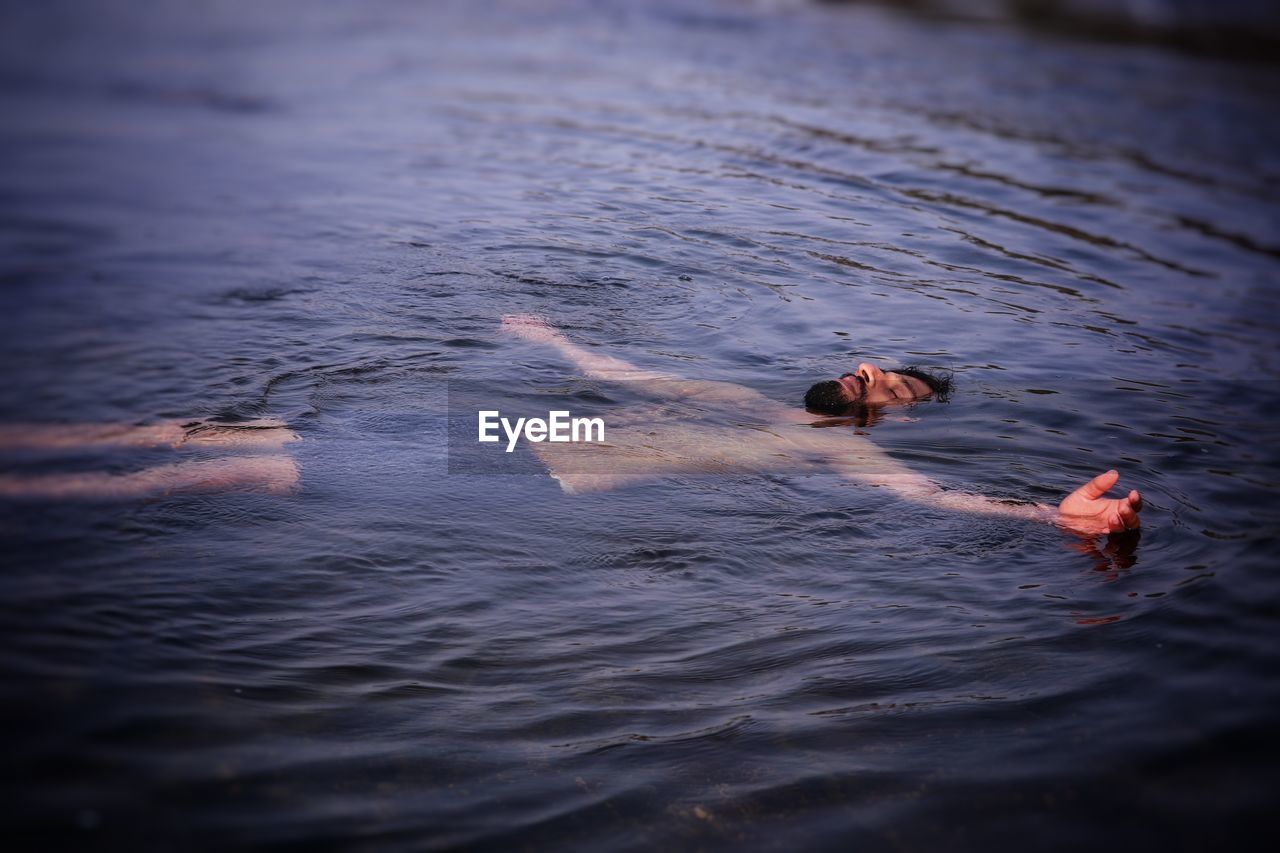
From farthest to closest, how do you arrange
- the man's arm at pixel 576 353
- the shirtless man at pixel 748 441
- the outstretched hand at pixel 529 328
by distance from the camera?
the outstretched hand at pixel 529 328 < the man's arm at pixel 576 353 < the shirtless man at pixel 748 441

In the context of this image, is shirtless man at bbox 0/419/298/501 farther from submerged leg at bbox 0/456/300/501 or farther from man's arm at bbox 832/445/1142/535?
man's arm at bbox 832/445/1142/535

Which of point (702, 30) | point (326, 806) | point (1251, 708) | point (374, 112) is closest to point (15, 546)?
point (326, 806)

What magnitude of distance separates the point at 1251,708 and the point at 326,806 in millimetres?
3361

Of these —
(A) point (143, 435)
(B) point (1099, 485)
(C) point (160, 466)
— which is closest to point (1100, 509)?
(B) point (1099, 485)

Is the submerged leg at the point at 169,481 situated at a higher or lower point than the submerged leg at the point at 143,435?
lower

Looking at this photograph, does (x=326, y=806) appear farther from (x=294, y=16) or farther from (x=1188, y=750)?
(x=294, y=16)

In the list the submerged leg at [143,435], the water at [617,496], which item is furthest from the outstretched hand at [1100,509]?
the submerged leg at [143,435]

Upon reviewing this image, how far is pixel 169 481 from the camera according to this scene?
547cm

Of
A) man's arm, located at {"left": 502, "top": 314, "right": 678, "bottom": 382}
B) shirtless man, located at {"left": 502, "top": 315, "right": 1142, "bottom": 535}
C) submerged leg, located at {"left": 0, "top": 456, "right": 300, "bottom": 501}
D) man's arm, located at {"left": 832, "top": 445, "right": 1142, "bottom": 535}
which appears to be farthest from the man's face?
submerged leg, located at {"left": 0, "top": 456, "right": 300, "bottom": 501}

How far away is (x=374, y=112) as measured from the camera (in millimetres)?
13766

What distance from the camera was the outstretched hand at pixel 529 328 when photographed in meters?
7.66

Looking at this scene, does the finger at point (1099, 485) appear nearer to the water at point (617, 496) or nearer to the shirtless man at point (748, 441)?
the shirtless man at point (748, 441)

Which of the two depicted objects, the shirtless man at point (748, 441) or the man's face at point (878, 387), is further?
the man's face at point (878, 387)

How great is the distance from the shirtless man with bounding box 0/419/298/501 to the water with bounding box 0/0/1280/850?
0.14 meters
